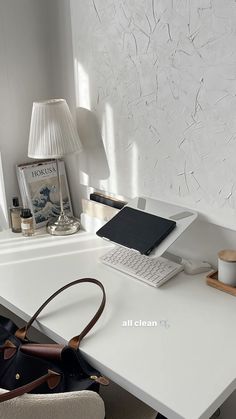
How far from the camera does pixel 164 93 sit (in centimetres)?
148

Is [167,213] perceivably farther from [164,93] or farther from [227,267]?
[164,93]

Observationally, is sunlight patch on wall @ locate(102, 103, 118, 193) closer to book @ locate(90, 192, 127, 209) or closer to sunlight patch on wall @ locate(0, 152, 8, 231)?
book @ locate(90, 192, 127, 209)

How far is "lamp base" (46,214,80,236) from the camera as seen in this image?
1834mm

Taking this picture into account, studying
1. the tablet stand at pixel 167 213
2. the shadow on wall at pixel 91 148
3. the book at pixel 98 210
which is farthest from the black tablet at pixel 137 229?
the shadow on wall at pixel 91 148

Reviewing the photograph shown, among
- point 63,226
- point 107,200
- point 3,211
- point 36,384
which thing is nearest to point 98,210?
point 107,200

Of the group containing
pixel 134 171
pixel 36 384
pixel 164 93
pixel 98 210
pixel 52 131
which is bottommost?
pixel 36 384

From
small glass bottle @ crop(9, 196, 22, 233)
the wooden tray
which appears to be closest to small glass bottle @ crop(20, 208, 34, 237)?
small glass bottle @ crop(9, 196, 22, 233)

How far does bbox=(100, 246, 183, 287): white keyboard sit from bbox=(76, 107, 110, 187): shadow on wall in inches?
12.8

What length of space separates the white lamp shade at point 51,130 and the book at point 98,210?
0.24 meters

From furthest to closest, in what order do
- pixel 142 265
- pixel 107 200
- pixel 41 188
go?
pixel 41 188
pixel 107 200
pixel 142 265

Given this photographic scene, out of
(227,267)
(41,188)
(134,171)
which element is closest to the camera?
(227,267)

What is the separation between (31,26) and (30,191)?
62 centimetres

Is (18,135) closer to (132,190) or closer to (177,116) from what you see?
(132,190)

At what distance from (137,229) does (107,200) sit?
10.8 inches
